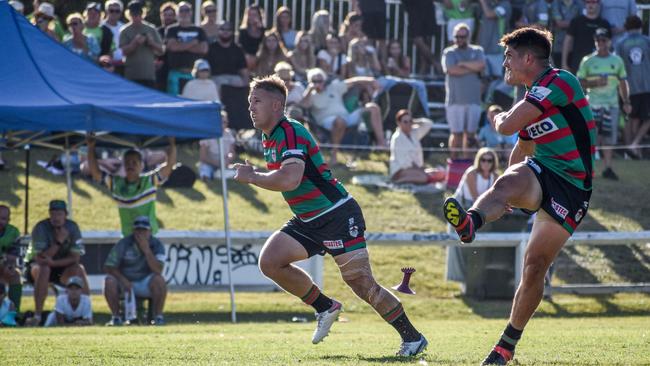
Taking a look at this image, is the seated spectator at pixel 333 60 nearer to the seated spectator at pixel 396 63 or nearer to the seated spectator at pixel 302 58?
the seated spectator at pixel 302 58

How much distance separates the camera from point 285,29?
2308cm

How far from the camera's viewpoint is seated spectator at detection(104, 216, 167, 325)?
15414 mm

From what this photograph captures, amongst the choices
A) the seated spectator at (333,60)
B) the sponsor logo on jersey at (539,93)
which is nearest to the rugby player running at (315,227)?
the sponsor logo on jersey at (539,93)

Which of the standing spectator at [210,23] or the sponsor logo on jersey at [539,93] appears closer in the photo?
the sponsor logo on jersey at [539,93]

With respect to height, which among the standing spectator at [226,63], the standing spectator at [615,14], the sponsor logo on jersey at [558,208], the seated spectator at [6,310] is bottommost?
the seated spectator at [6,310]

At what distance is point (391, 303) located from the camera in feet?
29.1

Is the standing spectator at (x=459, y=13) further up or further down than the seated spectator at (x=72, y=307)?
further up

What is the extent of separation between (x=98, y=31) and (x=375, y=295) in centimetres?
1337

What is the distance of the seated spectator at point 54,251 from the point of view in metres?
15.3

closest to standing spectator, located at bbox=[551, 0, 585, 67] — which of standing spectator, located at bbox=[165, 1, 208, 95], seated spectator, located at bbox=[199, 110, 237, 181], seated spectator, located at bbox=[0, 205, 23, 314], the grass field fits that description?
the grass field

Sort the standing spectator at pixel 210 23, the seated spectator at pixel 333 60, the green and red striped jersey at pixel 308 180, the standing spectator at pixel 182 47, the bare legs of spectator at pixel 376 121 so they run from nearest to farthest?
the green and red striped jersey at pixel 308 180
the standing spectator at pixel 182 47
the bare legs of spectator at pixel 376 121
the standing spectator at pixel 210 23
the seated spectator at pixel 333 60

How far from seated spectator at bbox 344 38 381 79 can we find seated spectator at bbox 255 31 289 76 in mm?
1344

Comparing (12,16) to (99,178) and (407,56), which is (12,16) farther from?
(407,56)

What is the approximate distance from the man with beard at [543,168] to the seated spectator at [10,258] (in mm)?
8993
